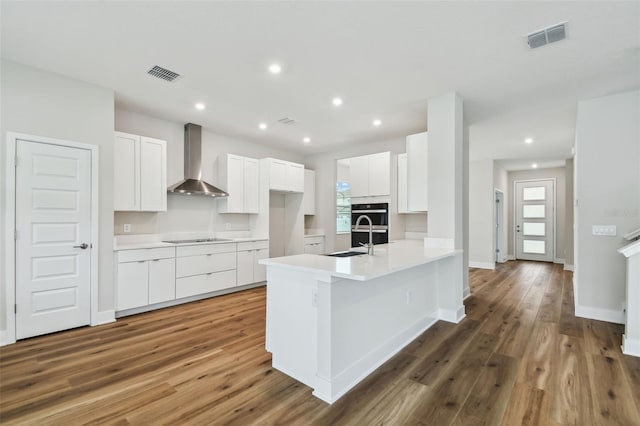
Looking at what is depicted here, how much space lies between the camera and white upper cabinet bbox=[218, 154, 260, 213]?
201 inches

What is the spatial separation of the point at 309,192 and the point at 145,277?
3.61 m

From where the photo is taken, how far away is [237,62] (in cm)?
285

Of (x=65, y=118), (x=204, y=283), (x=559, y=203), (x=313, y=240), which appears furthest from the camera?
(x=559, y=203)

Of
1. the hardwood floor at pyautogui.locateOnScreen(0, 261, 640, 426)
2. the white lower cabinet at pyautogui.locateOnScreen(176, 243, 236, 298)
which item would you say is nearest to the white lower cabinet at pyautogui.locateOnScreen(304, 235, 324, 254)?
the white lower cabinet at pyautogui.locateOnScreen(176, 243, 236, 298)

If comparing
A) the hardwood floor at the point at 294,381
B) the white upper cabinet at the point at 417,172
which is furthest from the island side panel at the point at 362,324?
the white upper cabinet at the point at 417,172

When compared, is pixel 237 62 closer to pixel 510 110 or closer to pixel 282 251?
pixel 510 110

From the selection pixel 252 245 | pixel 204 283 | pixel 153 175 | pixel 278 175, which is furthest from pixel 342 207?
pixel 153 175

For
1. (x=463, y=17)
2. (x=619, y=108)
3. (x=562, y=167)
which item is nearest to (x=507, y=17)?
(x=463, y=17)

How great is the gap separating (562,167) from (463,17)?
26.4ft

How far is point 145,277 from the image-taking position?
3801 mm

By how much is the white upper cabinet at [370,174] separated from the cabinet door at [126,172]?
3697 mm

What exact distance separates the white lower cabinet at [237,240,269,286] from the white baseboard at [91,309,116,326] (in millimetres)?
1765

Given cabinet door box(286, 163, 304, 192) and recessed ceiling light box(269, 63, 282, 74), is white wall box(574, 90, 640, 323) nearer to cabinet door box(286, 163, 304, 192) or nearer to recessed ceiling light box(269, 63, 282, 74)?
recessed ceiling light box(269, 63, 282, 74)

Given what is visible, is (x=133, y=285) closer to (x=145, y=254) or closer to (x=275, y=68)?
(x=145, y=254)
